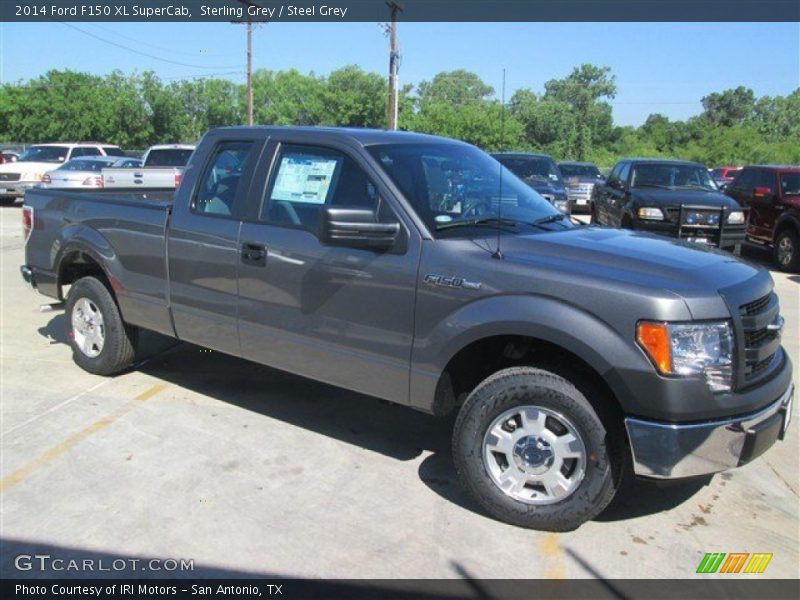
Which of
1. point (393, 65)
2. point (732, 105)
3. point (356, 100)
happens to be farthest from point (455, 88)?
point (732, 105)

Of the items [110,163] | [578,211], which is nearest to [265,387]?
[110,163]

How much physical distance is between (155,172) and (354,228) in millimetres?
12241

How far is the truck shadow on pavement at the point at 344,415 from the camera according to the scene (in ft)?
12.9

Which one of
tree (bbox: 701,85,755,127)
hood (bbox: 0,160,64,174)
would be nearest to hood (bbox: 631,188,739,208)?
hood (bbox: 0,160,64,174)

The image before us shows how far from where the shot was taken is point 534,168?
46.6ft

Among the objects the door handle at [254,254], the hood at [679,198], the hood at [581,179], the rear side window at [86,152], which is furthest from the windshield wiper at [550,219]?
the rear side window at [86,152]

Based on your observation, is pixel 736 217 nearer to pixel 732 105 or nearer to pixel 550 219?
pixel 550 219

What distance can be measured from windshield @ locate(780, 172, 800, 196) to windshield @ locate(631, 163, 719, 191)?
1.41 meters

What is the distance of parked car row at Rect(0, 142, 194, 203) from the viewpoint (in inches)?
568

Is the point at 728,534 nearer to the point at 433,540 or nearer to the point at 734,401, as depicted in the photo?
the point at 734,401

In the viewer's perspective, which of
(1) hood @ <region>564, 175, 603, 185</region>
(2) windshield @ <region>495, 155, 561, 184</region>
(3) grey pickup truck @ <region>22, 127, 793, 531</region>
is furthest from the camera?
(1) hood @ <region>564, 175, 603, 185</region>

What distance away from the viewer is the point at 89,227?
544cm

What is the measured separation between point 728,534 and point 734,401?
81 centimetres

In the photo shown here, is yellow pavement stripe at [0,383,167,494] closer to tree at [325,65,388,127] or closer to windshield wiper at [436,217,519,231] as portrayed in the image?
windshield wiper at [436,217,519,231]
